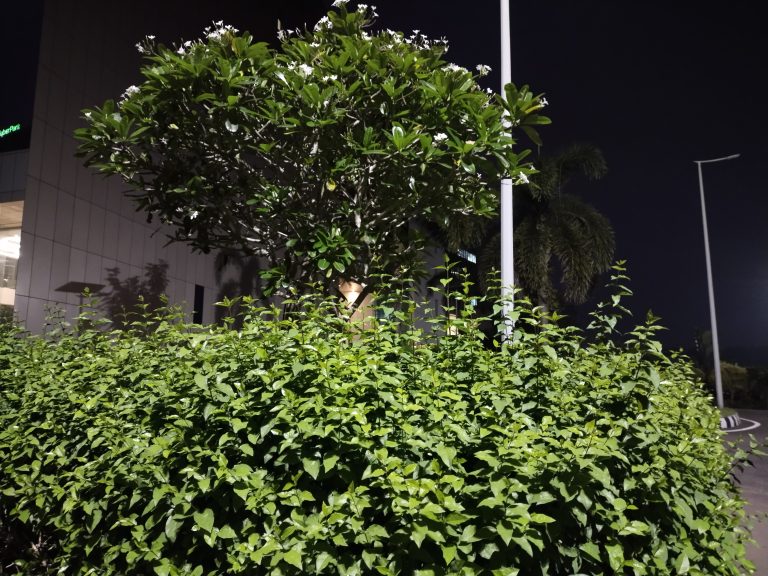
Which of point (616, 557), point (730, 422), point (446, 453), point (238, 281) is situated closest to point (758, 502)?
point (616, 557)

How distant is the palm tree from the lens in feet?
65.2

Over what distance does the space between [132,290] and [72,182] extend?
10.2ft

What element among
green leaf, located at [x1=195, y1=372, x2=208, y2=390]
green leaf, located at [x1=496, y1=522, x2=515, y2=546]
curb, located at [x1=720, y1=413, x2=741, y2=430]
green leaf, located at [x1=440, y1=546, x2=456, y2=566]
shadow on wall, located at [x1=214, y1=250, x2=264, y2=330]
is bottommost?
curb, located at [x1=720, y1=413, x2=741, y2=430]

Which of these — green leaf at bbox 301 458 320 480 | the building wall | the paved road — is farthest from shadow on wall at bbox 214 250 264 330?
green leaf at bbox 301 458 320 480

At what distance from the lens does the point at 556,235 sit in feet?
66.5

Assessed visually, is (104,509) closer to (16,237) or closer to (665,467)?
(665,467)

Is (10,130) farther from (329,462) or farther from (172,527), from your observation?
(329,462)

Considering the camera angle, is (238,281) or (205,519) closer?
(205,519)

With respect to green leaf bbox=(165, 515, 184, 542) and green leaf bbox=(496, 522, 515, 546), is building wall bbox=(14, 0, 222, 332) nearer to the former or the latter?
green leaf bbox=(165, 515, 184, 542)

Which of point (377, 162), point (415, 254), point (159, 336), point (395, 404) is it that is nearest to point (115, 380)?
point (159, 336)

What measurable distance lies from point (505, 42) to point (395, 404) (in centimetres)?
693

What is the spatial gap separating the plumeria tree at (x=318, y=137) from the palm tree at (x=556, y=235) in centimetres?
1218

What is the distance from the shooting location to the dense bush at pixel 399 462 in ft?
7.53

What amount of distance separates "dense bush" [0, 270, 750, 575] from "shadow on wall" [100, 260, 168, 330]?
460 inches
